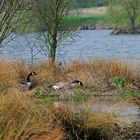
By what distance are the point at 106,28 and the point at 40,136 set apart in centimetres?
10951

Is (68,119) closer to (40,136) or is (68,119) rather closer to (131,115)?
(40,136)

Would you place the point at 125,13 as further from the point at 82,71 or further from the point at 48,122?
the point at 48,122

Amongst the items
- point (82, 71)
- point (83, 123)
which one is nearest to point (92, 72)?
point (82, 71)

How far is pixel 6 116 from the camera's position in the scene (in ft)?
26.0

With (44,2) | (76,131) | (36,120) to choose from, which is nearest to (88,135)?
(76,131)

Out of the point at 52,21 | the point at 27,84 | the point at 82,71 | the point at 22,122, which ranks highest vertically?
the point at 52,21

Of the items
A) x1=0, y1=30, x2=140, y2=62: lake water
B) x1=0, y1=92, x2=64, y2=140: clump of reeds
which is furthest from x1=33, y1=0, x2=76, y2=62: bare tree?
x1=0, y1=92, x2=64, y2=140: clump of reeds

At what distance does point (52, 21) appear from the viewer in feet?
71.6

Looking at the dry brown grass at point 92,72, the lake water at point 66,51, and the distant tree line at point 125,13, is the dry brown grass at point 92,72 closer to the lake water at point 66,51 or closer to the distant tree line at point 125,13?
the lake water at point 66,51

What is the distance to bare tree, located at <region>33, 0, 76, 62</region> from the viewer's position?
70.5 ft

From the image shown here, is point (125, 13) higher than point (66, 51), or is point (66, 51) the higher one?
point (125, 13)

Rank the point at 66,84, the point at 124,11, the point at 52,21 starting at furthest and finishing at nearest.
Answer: the point at 124,11
the point at 52,21
the point at 66,84

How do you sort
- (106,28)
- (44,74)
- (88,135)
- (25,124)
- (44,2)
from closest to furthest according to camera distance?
(25,124)
(88,135)
(44,74)
(44,2)
(106,28)

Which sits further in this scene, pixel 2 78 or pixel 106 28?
pixel 106 28
